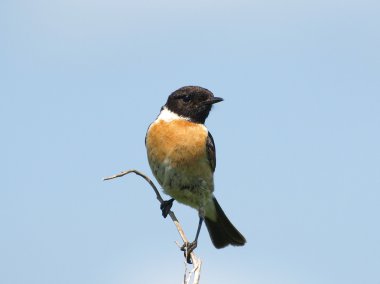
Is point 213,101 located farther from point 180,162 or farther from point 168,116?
point 180,162

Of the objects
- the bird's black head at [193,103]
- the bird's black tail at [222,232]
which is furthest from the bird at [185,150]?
the bird's black tail at [222,232]

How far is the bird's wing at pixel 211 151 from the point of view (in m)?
8.11

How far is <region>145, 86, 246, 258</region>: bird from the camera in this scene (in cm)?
762

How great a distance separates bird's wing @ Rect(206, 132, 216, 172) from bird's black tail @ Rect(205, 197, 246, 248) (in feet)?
3.72

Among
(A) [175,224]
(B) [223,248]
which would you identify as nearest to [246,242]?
(B) [223,248]

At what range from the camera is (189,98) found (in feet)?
27.7

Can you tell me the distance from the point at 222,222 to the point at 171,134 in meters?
1.83

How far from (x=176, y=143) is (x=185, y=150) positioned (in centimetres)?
13

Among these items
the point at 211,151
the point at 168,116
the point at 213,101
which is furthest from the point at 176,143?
the point at 213,101

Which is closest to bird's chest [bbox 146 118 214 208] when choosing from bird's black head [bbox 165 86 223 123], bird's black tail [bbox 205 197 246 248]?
bird's black head [bbox 165 86 223 123]

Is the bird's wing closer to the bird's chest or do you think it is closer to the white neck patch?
the bird's chest

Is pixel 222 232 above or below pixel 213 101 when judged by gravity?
below

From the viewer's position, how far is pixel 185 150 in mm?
7762

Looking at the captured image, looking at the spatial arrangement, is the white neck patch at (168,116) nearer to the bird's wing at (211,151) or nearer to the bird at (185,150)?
the bird at (185,150)
